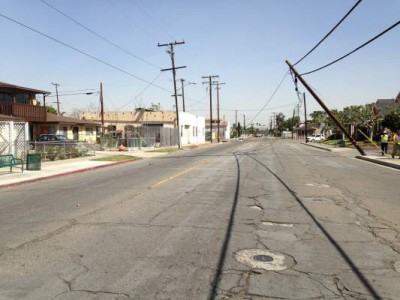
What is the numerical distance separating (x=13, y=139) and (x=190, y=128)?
167 ft

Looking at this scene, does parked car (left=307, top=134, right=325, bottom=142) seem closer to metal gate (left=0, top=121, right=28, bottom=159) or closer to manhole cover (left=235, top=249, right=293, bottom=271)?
metal gate (left=0, top=121, right=28, bottom=159)

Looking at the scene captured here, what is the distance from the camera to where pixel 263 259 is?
20.6ft

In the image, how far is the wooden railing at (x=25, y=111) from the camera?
37.8m

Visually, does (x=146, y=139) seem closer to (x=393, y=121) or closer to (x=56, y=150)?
(x=56, y=150)

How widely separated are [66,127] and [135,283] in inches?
1829

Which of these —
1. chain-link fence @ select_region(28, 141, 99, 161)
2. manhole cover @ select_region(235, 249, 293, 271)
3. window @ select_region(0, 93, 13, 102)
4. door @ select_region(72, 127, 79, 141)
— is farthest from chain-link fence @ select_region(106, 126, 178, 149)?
manhole cover @ select_region(235, 249, 293, 271)

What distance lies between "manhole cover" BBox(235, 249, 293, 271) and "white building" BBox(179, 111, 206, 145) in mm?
60725

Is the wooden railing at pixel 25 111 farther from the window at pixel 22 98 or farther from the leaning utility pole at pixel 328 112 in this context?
the leaning utility pole at pixel 328 112

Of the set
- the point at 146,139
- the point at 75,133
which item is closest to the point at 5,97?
the point at 75,133

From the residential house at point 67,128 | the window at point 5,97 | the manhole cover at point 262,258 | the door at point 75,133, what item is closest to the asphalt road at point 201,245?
the manhole cover at point 262,258

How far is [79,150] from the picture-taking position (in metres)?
33.0

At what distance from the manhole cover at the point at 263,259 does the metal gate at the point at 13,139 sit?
A: 68.5 feet

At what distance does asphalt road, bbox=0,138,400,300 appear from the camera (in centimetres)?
516

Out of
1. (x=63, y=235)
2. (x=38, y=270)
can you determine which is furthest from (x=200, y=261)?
(x=63, y=235)
